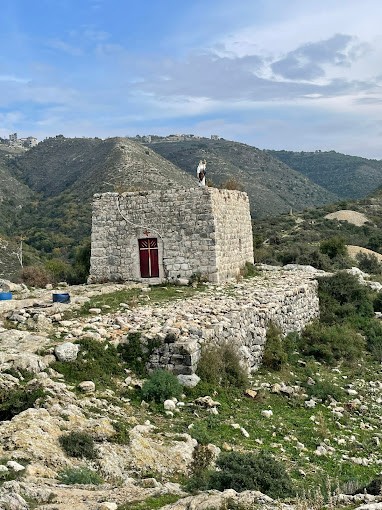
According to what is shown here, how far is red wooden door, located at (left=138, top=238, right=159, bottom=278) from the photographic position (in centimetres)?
1458

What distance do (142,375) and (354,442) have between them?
10.9ft

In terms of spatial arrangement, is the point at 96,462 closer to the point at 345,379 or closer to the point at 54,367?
the point at 54,367

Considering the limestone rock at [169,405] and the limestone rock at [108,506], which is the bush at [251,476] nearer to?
the limestone rock at [108,506]

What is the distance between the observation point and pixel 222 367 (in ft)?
28.2

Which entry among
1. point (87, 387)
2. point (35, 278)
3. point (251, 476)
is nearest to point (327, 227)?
point (35, 278)

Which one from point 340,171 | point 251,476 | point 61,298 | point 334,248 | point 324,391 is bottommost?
point 324,391

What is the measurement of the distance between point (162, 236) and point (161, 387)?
24.4 ft

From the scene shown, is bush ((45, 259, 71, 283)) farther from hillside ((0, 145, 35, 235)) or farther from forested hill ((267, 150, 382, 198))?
forested hill ((267, 150, 382, 198))

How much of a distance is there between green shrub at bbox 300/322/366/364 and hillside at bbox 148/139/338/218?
150 feet

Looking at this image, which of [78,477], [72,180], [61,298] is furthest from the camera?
[72,180]

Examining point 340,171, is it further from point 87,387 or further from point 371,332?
point 87,387

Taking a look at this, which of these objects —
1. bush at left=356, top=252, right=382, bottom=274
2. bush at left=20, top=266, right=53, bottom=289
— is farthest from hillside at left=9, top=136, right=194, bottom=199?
bush at left=20, top=266, right=53, bottom=289

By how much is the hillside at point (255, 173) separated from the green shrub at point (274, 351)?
1874 inches

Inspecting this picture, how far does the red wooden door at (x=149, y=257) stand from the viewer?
14578mm
